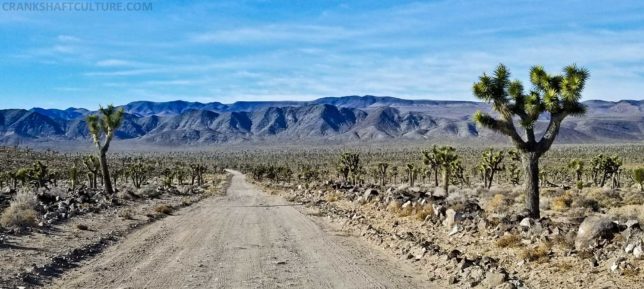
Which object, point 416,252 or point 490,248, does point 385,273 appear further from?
point 490,248

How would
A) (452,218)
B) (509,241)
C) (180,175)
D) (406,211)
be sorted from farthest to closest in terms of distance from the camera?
(180,175)
(406,211)
(452,218)
(509,241)

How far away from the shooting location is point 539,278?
434 inches

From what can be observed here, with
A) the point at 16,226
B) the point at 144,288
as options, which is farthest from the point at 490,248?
the point at 16,226

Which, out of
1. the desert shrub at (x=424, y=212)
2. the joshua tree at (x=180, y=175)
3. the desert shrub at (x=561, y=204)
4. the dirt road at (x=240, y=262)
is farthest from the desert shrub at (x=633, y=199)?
the joshua tree at (x=180, y=175)

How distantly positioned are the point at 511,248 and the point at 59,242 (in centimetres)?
1182

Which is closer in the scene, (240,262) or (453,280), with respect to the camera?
(453,280)

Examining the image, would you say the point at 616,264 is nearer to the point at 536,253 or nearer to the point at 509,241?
the point at 536,253

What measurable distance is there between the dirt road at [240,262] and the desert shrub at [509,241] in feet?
8.54

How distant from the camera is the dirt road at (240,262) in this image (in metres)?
11.5

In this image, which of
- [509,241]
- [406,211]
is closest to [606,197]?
[406,211]

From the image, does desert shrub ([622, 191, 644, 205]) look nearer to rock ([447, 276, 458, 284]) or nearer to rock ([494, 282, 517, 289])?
rock ([447, 276, 458, 284])

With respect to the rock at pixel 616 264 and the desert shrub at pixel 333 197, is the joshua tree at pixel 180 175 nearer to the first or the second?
the desert shrub at pixel 333 197

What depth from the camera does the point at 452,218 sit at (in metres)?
17.6

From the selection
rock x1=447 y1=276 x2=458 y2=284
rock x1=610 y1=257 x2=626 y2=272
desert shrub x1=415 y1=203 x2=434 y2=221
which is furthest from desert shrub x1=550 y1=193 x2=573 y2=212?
rock x1=447 y1=276 x2=458 y2=284
